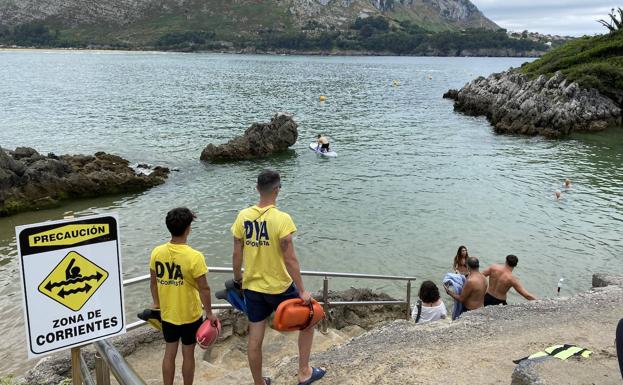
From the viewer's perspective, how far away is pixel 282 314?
554cm

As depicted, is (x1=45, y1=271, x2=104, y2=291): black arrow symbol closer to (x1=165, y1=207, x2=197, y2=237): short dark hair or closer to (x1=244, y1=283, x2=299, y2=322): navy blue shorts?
(x1=165, y1=207, x2=197, y2=237): short dark hair

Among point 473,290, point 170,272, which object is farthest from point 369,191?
point 170,272

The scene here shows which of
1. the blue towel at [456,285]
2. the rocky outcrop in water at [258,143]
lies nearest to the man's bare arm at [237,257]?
the blue towel at [456,285]

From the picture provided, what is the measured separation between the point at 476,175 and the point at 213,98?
45.3 m

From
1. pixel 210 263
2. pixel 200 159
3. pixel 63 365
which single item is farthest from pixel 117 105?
pixel 63 365

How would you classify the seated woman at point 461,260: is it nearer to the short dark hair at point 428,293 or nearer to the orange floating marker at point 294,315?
the short dark hair at point 428,293

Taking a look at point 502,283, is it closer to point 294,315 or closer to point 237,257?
point 294,315

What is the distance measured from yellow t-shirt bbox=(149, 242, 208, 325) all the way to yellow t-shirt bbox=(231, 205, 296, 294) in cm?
53

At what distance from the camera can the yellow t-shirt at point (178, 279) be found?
18.6ft

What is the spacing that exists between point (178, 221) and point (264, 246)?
0.99m

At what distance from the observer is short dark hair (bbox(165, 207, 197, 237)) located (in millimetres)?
5516

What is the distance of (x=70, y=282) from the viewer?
3.33 metres

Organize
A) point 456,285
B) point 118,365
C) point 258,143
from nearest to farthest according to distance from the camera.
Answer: point 118,365 < point 456,285 < point 258,143

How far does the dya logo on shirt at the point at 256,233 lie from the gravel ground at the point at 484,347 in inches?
80.4
